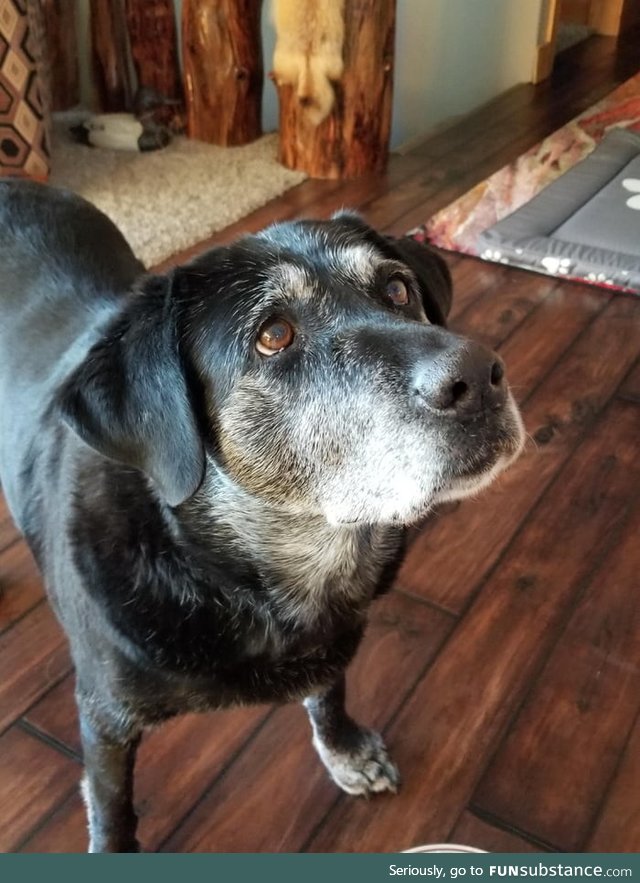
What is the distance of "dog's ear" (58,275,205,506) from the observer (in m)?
1.14

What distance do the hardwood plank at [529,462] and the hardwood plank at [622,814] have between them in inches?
18.7

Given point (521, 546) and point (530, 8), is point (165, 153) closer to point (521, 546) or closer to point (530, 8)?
point (530, 8)

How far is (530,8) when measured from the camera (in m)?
4.69

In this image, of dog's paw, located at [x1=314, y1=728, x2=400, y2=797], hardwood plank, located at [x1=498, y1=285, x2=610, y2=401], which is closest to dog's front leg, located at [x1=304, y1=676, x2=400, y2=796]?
dog's paw, located at [x1=314, y1=728, x2=400, y2=797]

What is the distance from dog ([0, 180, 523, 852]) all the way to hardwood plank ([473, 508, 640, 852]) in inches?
17.3

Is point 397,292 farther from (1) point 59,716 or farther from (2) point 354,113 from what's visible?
(2) point 354,113

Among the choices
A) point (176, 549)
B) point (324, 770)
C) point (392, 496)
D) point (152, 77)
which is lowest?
point (324, 770)

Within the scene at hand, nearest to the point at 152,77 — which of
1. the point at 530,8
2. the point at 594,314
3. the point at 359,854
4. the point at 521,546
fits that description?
the point at 530,8

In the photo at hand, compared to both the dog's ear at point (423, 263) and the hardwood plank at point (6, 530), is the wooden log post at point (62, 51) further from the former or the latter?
the dog's ear at point (423, 263)

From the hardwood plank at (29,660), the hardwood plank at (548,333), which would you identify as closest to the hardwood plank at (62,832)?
the hardwood plank at (29,660)

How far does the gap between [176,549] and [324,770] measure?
2.07 ft

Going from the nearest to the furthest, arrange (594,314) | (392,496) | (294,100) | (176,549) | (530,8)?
(392,496) < (176,549) < (594,314) < (294,100) < (530,8)

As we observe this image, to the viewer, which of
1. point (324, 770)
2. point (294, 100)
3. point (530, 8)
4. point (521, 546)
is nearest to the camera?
point (324, 770)

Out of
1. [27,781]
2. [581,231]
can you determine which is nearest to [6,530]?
[27,781]
